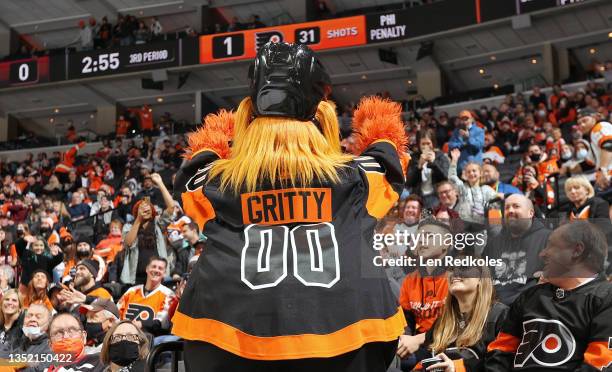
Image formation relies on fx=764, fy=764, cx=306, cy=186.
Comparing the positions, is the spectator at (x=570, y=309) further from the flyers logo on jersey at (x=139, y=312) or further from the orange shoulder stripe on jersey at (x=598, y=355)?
the flyers logo on jersey at (x=139, y=312)

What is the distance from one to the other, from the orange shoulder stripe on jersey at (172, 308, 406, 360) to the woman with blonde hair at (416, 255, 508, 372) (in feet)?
2.49

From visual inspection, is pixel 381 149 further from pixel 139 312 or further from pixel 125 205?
pixel 125 205

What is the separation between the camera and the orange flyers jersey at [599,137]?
6.80 meters

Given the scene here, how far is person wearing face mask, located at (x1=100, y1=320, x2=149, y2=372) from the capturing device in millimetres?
4129

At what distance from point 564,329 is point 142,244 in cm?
551

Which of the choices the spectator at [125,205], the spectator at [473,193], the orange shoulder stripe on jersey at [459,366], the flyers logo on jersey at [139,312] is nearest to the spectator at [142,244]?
the flyers logo on jersey at [139,312]

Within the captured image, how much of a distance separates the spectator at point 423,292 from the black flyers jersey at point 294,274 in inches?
13.1

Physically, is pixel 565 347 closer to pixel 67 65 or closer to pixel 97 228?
pixel 97 228

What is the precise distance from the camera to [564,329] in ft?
8.38

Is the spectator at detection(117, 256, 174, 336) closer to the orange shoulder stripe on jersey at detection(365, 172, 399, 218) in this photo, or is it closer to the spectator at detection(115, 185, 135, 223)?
the orange shoulder stripe on jersey at detection(365, 172, 399, 218)

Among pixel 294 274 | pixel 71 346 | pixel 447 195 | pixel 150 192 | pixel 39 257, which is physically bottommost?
pixel 71 346

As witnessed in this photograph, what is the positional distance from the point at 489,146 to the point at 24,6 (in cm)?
1685

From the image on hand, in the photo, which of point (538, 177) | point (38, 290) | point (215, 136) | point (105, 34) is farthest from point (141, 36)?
point (215, 136)

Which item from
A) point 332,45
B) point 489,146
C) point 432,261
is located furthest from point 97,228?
point 432,261
